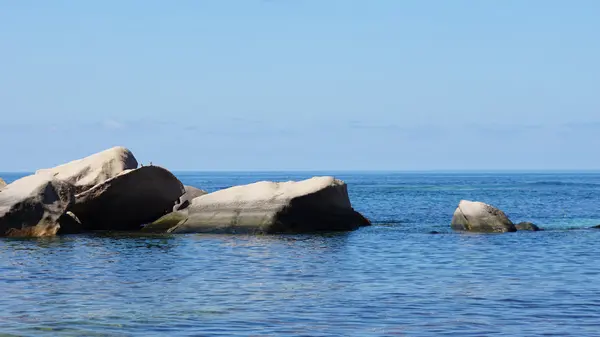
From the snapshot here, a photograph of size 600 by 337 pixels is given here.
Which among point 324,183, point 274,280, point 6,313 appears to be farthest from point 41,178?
point 6,313

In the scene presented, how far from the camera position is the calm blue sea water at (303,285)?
15.0 metres

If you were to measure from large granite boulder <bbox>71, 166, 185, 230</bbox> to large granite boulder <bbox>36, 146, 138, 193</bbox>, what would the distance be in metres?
0.68

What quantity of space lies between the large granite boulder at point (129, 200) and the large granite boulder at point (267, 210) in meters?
1.05

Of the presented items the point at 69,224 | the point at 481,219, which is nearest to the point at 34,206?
the point at 69,224

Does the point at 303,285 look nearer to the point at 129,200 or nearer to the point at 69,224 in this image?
the point at 129,200

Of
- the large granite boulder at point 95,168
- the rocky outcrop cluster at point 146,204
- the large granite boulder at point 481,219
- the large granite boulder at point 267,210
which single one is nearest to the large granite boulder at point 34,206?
the rocky outcrop cluster at point 146,204

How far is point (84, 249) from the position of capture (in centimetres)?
2853

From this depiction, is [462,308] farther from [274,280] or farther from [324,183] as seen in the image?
[324,183]

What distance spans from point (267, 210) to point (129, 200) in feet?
18.5

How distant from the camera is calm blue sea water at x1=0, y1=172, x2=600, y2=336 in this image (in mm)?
15023

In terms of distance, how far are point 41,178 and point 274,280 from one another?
14813 millimetres

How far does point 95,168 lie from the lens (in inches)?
1415

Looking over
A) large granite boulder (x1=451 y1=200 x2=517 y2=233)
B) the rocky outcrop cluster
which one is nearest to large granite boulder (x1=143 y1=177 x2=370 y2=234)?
the rocky outcrop cluster

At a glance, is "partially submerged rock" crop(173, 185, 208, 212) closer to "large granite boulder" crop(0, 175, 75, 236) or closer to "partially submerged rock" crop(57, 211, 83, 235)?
"partially submerged rock" crop(57, 211, 83, 235)
